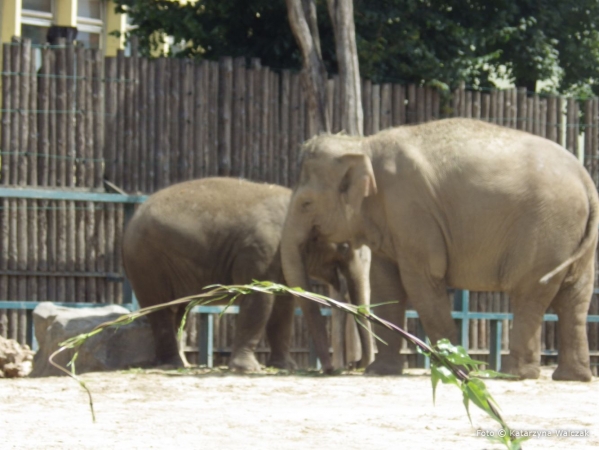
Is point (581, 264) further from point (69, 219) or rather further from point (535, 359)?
point (69, 219)

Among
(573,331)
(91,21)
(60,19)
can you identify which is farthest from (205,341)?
(91,21)

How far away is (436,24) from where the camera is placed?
13.8m

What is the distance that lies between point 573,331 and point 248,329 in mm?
2469

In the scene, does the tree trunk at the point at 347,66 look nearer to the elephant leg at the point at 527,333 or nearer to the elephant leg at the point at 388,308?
the elephant leg at the point at 388,308

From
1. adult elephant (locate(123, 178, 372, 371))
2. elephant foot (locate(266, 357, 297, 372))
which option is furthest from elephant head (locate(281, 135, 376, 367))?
elephant foot (locate(266, 357, 297, 372))

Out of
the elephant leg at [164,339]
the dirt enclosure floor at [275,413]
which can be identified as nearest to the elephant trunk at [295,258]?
the dirt enclosure floor at [275,413]

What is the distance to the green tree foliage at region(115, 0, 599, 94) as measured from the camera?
13.4 meters

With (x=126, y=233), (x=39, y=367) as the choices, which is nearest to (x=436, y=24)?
(x=126, y=233)

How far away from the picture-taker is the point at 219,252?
9.88m

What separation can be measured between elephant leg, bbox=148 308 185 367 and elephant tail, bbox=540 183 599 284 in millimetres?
3036

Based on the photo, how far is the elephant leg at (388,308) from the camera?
916 centimetres

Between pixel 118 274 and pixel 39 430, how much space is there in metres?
5.51

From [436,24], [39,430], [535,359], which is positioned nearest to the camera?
[39,430]

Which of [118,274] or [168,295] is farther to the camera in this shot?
[118,274]
